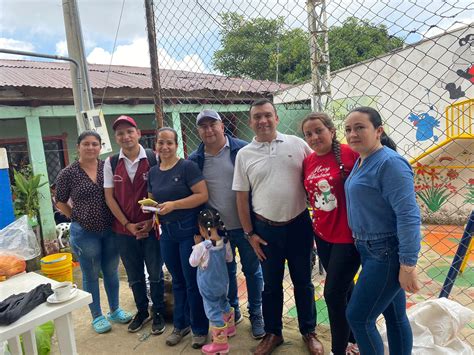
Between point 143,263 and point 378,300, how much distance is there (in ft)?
6.33

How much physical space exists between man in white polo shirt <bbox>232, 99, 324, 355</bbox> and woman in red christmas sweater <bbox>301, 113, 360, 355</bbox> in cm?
15

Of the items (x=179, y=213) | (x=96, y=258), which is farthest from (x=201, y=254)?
(x=96, y=258)

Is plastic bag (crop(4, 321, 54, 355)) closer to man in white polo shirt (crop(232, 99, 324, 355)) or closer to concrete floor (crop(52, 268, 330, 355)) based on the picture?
concrete floor (crop(52, 268, 330, 355))

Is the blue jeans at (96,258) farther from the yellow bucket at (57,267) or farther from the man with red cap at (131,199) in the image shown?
the yellow bucket at (57,267)

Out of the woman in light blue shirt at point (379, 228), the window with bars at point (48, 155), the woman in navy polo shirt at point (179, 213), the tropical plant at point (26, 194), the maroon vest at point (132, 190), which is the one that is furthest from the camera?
the window with bars at point (48, 155)

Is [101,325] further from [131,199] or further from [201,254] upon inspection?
[201,254]

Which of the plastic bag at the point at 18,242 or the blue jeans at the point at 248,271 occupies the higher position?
the plastic bag at the point at 18,242

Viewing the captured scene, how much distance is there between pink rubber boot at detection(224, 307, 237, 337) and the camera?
2.67 m

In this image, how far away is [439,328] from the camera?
7.45 ft

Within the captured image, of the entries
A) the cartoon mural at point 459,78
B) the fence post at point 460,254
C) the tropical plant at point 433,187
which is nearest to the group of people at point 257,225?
the fence post at point 460,254

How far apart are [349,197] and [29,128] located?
226 inches

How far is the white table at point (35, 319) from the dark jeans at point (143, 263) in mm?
734

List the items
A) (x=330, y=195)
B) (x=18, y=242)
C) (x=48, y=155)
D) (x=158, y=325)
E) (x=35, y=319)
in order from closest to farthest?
1. (x=35, y=319)
2. (x=330, y=195)
3. (x=18, y=242)
4. (x=158, y=325)
5. (x=48, y=155)

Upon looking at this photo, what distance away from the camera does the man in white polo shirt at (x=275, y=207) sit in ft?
7.45
